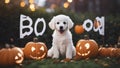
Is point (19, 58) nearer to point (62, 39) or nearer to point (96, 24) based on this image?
point (62, 39)

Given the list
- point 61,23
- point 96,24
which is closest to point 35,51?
point 61,23

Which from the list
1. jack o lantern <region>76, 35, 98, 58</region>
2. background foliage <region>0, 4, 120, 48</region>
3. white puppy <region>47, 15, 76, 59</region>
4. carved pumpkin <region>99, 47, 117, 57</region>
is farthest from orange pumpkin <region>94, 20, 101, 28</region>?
white puppy <region>47, 15, 76, 59</region>

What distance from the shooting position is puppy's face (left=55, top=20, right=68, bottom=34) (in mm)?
10648

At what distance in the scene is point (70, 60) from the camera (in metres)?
10.3

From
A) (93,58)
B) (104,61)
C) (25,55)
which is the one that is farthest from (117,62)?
(25,55)

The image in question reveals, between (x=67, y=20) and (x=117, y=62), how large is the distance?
1743 mm

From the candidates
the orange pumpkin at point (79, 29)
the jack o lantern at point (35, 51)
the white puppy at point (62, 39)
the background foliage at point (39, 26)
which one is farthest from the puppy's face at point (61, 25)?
the orange pumpkin at point (79, 29)

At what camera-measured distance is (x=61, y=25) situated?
34.9 feet

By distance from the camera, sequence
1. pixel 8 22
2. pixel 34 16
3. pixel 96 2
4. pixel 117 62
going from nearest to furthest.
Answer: pixel 117 62 → pixel 8 22 → pixel 34 16 → pixel 96 2

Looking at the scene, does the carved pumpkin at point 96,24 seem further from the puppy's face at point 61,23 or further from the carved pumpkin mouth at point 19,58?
the carved pumpkin mouth at point 19,58

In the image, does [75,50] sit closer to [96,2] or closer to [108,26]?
[108,26]

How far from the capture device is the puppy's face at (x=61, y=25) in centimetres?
1065

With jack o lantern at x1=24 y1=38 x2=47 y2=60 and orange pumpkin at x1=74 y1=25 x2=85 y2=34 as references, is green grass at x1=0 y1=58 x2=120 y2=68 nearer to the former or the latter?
jack o lantern at x1=24 y1=38 x2=47 y2=60

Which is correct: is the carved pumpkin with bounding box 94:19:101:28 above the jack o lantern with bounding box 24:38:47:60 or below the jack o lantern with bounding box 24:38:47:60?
above
